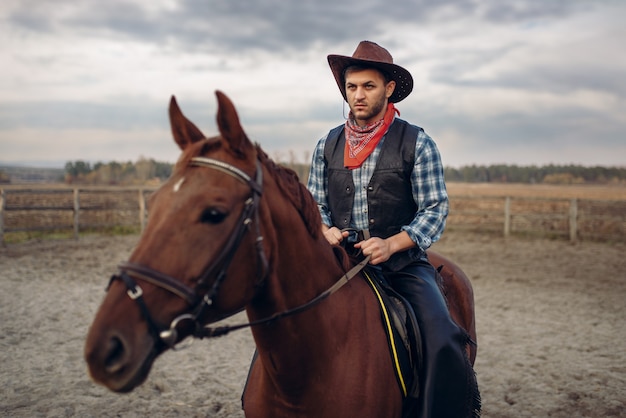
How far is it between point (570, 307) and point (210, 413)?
678 cm

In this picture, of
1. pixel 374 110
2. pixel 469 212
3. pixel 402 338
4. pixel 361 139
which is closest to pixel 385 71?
pixel 374 110

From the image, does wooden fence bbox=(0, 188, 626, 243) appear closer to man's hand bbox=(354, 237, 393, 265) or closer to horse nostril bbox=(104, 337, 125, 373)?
man's hand bbox=(354, 237, 393, 265)

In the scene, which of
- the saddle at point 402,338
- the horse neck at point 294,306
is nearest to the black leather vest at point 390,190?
the saddle at point 402,338

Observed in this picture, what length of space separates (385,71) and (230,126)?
1.31 metres

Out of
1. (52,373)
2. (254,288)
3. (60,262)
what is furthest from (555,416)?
(60,262)

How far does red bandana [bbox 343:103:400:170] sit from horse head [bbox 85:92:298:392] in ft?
2.86

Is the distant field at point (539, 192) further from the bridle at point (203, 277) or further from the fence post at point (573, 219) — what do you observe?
the bridle at point (203, 277)

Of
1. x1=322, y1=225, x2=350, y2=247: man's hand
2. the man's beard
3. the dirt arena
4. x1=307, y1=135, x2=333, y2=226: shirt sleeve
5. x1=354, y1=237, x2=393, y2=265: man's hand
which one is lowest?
the dirt arena

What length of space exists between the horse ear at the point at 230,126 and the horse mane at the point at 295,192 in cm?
15

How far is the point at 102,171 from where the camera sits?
4159cm

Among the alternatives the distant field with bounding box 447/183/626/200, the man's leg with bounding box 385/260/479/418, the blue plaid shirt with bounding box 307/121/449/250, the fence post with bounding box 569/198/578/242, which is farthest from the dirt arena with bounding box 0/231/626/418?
the distant field with bounding box 447/183/626/200

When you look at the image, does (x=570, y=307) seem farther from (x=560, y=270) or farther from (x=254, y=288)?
(x=254, y=288)

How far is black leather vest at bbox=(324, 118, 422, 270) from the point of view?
2.59m

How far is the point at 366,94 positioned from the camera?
2678 millimetres
